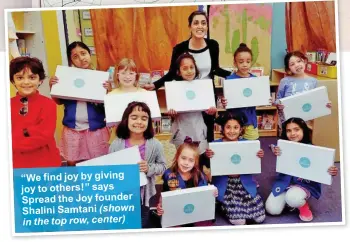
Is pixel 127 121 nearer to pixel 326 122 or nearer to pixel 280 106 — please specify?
Result: pixel 280 106

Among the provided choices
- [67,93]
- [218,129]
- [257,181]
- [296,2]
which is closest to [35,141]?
[67,93]

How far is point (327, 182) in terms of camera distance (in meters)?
1.96

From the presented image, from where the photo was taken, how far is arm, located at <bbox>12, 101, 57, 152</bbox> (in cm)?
192

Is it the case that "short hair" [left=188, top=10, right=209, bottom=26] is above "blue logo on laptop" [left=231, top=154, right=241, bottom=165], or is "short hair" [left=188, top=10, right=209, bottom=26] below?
above

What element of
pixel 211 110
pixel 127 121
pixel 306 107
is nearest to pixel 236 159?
pixel 211 110

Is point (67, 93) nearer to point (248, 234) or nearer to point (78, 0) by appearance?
point (78, 0)

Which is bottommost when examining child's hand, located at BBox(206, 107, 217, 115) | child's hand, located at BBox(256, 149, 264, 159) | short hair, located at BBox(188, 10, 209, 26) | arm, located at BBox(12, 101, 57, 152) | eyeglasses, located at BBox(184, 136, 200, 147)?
child's hand, located at BBox(256, 149, 264, 159)

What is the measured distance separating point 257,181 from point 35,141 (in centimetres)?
92
